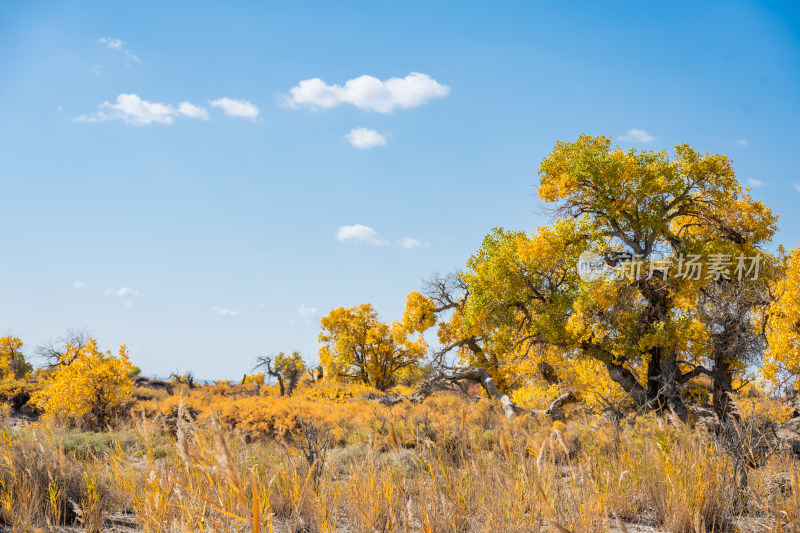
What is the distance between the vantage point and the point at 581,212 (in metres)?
12.5

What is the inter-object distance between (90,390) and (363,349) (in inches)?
598

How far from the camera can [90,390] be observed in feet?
41.4

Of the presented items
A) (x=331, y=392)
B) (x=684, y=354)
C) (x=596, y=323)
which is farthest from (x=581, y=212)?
(x=331, y=392)

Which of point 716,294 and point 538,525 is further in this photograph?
point 716,294

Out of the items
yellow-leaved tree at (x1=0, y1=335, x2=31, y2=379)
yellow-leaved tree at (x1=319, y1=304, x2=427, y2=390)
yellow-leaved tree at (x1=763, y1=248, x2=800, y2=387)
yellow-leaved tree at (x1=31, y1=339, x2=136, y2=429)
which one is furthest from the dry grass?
yellow-leaved tree at (x1=0, y1=335, x2=31, y2=379)

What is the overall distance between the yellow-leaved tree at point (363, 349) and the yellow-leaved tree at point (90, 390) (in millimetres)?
13632

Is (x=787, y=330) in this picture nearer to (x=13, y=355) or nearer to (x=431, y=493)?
(x=431, y=493)

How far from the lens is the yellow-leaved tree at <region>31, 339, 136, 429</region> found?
40.8 feet

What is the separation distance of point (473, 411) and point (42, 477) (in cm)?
1010

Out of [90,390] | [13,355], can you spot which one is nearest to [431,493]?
[90,390]

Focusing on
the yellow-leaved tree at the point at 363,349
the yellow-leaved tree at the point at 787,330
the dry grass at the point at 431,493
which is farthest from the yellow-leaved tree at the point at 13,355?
the yellow-leaved tree at the point at 787,330

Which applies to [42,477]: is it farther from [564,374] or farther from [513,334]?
[564,374]

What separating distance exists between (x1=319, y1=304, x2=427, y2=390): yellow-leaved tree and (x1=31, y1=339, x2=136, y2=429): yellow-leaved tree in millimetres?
13632

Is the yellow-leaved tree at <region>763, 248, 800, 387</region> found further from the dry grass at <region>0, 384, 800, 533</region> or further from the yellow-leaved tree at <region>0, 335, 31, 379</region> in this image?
the yellow-leaved tree at <region>0, 335, 31, 379</region>
